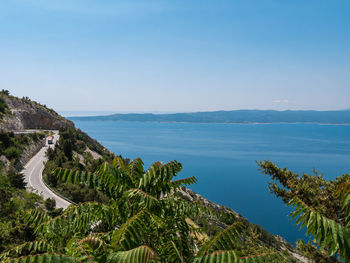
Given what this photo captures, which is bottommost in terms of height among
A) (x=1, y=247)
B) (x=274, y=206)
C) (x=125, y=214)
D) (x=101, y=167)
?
(x=274, y=206)

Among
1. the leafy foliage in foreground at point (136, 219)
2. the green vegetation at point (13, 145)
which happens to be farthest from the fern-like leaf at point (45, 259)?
the green vegetation at point (13, 145)

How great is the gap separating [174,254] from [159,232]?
28.8 inches

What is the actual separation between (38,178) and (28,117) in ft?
119

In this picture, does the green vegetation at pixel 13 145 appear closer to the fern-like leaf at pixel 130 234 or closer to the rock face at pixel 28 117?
the rock face at pixel 28 117

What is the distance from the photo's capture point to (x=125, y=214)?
3.59 meters

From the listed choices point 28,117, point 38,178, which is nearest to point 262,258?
point 38,178

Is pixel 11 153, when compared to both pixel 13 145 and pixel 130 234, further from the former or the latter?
pixel 130 234

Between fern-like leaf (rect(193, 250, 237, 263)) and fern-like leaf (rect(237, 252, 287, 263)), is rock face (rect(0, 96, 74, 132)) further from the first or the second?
fern-like leaf (rect(237, 252, 287, 263))

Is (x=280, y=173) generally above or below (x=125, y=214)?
below

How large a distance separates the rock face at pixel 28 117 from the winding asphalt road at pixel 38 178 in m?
12.7

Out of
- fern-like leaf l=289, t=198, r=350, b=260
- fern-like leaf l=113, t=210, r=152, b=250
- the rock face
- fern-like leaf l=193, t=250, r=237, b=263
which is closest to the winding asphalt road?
the rock face

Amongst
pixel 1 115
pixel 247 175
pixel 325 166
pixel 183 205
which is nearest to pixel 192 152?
pixel 247 175

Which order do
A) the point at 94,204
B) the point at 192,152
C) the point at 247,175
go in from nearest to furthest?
the point at 94,204 < the point at 247,175 < the point at 192,152

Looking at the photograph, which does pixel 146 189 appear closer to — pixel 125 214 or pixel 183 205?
pixel 125 214
